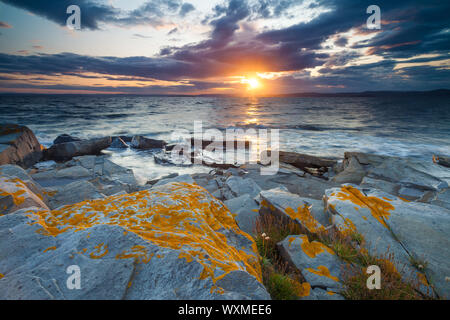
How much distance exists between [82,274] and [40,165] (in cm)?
1370

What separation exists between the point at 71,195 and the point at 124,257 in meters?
4.75

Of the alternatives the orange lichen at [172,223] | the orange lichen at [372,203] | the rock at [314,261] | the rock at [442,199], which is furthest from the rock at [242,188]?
the rock at [442,199]

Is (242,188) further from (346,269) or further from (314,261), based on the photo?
(346,269)

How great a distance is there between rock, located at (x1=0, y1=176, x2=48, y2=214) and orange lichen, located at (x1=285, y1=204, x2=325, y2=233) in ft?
16.5

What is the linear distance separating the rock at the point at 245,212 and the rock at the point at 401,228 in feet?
5.80

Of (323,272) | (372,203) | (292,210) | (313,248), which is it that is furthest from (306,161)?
(323,272)

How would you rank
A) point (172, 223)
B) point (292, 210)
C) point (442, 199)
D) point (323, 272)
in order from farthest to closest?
1. point (442, 199)
2. point (292, 210)
3. point (323, 272)
4. point (172, 223)

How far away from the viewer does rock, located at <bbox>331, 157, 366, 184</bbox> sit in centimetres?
1046

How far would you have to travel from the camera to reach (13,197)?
3734 mm

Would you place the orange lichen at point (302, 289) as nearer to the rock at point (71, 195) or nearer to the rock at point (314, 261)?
the rock at point (314, 261)

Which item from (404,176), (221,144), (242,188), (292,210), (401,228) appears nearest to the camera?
(401,228)

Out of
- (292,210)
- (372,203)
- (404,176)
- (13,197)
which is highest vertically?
(13,197)
